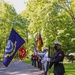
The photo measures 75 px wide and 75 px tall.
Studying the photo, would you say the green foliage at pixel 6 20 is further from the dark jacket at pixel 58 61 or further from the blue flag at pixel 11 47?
the dark jacket at pixel 58 61

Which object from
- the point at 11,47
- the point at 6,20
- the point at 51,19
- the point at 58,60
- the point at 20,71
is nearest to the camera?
the point at 58,60

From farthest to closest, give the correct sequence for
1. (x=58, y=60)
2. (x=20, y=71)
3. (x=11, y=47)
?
(x=20, y=71), (x=11, y=47), (x=58, y=60)

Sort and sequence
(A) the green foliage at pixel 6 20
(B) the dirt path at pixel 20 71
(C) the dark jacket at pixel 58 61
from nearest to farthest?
(C) the dark jacket at pixel 58 61
(B) the dirt path at pixel 20 71
(A) the green foliage at pixel 6 20

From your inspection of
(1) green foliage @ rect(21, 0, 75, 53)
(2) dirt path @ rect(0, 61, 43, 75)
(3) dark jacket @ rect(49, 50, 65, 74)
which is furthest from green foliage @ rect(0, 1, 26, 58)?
(3) dark jacket @ rect(49, 50, 65, 74)

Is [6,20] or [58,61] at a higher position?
[6,20]

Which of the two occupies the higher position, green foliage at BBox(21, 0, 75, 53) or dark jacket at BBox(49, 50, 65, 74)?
green foliage at BBox(21, 0, 75, 53)

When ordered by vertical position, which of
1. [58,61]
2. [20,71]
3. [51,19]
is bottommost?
[20,71]

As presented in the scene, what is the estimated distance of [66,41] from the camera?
123ft

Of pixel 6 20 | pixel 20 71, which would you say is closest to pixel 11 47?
pixel 20 71

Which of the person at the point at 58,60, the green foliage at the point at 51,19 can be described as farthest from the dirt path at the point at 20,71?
the person at the point at 58,60

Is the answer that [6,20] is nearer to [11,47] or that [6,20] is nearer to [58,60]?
→ [11,47]

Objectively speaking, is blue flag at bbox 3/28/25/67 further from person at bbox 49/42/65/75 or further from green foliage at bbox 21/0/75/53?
green foliage at bbox 21/0/75/53

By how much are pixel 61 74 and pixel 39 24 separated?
2162 centimetres

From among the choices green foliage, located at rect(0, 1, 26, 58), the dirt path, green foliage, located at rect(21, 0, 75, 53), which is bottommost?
the dirt path
